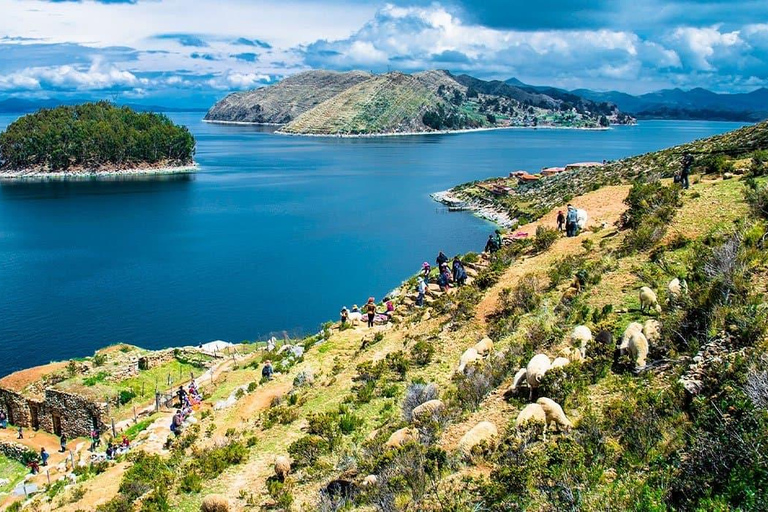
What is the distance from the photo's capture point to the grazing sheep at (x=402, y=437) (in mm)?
11461

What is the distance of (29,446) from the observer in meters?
22.8

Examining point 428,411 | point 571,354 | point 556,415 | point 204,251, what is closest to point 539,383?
point 556,415

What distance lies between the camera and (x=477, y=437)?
1036cm

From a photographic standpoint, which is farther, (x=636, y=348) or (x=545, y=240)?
(x=545, y=240)

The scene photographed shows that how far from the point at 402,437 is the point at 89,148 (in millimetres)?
143051

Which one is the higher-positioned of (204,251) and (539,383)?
(539,383)

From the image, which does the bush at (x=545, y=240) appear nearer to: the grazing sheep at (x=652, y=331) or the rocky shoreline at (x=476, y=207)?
the grazing sheep at (x=652, y=331)

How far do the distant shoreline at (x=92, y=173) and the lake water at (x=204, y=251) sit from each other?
999cm

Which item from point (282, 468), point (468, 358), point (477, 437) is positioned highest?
point (477, 437)

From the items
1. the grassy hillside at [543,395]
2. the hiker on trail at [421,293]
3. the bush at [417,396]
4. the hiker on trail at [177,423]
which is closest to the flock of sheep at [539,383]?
the grassy hillside at [543,395]

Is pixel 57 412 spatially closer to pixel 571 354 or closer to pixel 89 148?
pixel 571 354

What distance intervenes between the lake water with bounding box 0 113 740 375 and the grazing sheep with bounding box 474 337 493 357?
21940 millimetres

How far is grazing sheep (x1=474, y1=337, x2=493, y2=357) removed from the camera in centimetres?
1573

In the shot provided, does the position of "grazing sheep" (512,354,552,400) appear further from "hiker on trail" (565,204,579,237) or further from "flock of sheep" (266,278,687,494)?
"hiker on trail" (565,204,579,237)
